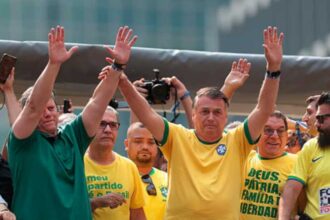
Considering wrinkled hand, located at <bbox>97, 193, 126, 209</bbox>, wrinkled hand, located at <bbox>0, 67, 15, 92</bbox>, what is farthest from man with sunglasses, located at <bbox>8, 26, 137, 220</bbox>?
wrinkled hand, located at <bbox>97, 193, 126, 209</bbox>

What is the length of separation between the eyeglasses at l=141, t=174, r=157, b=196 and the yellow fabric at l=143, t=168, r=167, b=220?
0.08 feet

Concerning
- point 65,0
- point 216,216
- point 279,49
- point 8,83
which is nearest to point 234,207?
point 216,216

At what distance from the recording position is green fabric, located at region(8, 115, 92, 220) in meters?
7.53

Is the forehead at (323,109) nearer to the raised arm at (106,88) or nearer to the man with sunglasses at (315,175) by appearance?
the man with sunglasses at (315,175)

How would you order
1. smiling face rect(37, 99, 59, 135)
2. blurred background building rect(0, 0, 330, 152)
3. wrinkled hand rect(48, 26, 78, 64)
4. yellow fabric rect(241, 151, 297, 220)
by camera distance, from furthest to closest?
1. blurred background building rect(0, 0, 330, 152)
2. yellow fabric rect(241, 151, 297, 220)
3. smiling face rect(37, 99, 59, 135)
4. wrinkled hand rect(48, 26, 78, 64)

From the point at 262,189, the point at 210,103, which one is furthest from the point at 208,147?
the point at 262,189

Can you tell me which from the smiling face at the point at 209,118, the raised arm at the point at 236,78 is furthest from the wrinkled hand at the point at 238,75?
the smiling face at the point at 209,118

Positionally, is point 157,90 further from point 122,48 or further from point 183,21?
point 183,21

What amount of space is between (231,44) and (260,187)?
61988 millimetres

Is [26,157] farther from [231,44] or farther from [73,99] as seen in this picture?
[231,44]

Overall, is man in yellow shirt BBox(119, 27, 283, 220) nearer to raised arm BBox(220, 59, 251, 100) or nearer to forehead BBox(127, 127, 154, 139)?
raised arm BBox(220, 59, 251, 100)

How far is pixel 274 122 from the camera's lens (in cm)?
942

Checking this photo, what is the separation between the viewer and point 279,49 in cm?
856

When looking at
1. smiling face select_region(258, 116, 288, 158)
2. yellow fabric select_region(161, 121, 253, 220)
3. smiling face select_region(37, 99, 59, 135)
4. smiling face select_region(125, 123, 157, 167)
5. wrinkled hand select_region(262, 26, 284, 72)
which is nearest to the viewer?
smiling face select_region(37, 99, 59, 135)
